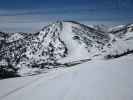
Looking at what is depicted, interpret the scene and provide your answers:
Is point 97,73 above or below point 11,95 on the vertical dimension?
above

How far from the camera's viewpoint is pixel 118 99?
254 inches

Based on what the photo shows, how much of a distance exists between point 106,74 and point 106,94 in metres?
2.26

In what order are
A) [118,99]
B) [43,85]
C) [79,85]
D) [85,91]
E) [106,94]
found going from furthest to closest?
[43,85] < [79,85] < [85,91] < [106,94] < [118,99]

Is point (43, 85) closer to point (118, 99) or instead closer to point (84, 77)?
point (84, 77)

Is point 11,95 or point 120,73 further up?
point 120,73

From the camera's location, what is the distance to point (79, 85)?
8070mm

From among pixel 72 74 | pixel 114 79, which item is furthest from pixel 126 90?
pixel 72 74

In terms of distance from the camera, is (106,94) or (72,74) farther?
(72,74)

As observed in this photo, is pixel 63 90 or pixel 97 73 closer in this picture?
pixel 63 90

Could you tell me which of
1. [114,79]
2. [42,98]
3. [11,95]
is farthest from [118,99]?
[11,95]

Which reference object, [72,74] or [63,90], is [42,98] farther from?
[72,74]

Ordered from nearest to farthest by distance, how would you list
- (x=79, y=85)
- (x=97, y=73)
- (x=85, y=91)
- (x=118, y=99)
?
(x=118, y=99)
(x=85, y=91)
(x=79, y=85)
(x=97, y=73)

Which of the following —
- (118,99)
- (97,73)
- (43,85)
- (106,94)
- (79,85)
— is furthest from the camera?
(97,73)

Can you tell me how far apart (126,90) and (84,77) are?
2352mm
